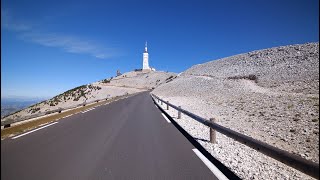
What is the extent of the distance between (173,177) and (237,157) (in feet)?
9.68

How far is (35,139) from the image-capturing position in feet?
40.2

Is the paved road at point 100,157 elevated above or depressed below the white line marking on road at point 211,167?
above

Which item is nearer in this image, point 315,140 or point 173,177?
point 173,177

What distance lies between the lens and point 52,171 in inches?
292

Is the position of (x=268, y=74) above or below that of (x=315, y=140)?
above

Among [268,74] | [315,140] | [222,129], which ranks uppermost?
[268,74]

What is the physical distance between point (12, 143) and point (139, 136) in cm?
466

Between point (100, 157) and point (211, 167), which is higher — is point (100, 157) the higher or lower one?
the higher one

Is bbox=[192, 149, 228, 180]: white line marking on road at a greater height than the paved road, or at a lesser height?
lesser

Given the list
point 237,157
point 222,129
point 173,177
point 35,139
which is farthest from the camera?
point 35,139

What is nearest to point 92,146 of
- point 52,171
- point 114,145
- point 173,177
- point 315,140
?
point 114,145

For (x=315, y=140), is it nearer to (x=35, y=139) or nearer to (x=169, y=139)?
(x=169, y=139)

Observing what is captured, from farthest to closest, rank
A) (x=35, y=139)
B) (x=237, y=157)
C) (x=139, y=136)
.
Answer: (x=139, y=136), (x=35, y=139), (x=237, y=157)

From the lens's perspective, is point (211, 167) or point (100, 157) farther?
point (100, 157)
